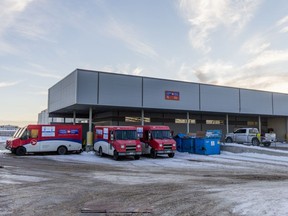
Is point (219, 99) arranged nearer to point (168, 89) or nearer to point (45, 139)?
point (168, 89)

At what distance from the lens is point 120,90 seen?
94.7ft

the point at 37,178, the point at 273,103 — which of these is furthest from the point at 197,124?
the point at 37,178

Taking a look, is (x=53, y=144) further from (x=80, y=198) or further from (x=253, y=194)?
Answer: (x=253, y=194)

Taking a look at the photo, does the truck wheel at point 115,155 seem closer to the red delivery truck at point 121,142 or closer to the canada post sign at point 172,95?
the red delivery truck at point 121,142

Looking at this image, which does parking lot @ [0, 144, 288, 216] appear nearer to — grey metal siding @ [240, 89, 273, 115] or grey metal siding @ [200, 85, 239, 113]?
grey metal siding @ [200, 85, 239, 113]

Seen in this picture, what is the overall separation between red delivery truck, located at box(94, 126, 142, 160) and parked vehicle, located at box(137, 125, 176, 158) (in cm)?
170

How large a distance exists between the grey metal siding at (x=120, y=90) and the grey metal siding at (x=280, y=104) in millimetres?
21941

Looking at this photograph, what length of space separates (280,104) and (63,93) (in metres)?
30.0

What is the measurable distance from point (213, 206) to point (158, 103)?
22960mm

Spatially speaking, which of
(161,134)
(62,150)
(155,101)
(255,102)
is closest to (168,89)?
(155,101)

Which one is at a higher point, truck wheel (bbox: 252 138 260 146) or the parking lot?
truck wheel (bbox: 252 138 260 146)

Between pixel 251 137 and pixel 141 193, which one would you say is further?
pixel 251 137

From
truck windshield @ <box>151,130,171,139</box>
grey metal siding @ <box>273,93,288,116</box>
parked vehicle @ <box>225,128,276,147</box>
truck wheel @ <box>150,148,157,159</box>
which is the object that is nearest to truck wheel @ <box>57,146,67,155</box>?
truck wheel @ <box>150,148,157,159</box>

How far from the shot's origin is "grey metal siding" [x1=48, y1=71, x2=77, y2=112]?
89.8 ft
